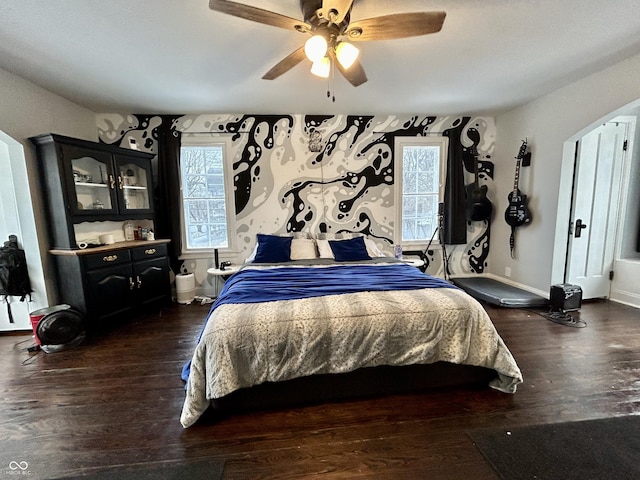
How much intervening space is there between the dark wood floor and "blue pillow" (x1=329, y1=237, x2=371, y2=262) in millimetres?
1739

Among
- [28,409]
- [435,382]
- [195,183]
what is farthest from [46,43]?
[435,382]

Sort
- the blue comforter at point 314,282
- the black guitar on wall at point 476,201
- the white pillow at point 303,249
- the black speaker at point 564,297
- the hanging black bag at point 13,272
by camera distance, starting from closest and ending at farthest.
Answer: the blue comforter at point 314,282, the hanging black bag at point 13,272, the black speaker at point 564,297, the white pillow at point 303,249, the black guitar on wall at point 476,201

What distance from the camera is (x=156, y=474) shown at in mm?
1378

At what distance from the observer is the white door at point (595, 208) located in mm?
3361

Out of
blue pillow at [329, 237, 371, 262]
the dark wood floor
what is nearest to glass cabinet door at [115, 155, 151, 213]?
the dark wood floor

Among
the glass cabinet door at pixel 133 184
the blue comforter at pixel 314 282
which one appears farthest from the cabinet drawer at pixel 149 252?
the blue comforter at pixel 314 282

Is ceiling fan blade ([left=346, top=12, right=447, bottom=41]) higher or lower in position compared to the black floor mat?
higher

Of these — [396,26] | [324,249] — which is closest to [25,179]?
[324,249]

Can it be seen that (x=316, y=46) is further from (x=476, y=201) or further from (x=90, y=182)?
(x=476, y=201)

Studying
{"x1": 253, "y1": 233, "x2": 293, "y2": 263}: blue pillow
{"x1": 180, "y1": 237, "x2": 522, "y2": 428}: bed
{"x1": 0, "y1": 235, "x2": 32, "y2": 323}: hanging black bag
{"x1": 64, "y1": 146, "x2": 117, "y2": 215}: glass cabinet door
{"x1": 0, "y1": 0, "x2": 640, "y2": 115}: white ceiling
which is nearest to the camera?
{"x1": 180, "y1": 237, "x2": 522, "y2": 428}: bed

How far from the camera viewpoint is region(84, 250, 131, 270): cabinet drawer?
9.40 feet

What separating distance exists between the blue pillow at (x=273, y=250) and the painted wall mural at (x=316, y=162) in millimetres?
578

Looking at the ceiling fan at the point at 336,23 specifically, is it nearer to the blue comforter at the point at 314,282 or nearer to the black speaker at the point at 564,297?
the blue comforter at the point at 314,282

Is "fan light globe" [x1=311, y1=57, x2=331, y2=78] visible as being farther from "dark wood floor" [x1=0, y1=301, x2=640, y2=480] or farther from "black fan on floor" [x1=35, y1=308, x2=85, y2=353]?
"black fan on floor" [x1=35, y1=308, x2=85, y2=353]
